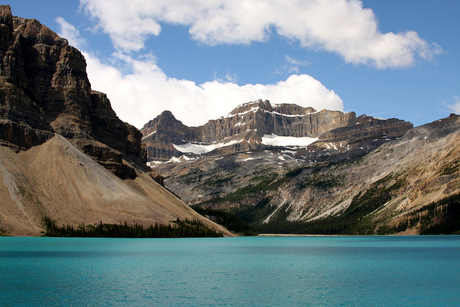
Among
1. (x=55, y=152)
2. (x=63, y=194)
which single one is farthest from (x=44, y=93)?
(x=63, y=194)

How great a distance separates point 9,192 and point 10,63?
73.1 meters

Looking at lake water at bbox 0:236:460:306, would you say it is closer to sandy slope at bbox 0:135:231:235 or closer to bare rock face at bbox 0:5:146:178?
sandy slope at bbox 0:135:231:235

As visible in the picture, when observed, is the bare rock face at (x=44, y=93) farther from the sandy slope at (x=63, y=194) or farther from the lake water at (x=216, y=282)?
the lake water at (x=216, y=282)

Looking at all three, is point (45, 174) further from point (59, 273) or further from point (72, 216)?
point (59, 273)


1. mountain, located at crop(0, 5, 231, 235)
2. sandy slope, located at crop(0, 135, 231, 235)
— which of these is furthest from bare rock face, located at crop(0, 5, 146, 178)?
sandy slope, located at crop(0, 135, 231, 235)

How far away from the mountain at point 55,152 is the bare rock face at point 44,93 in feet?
1.20

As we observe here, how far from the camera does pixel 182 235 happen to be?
144 metres

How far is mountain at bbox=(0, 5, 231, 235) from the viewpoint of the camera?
121750 mm

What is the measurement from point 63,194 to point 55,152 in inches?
870

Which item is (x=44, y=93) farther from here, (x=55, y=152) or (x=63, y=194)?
(x=63, y=194)

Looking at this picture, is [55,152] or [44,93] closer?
[55,152]

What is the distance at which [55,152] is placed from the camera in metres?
146

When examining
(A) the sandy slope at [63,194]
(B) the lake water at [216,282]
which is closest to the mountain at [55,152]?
(A) the sandy slope at [63,194]

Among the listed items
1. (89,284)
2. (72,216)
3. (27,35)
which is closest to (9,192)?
(72,216)
